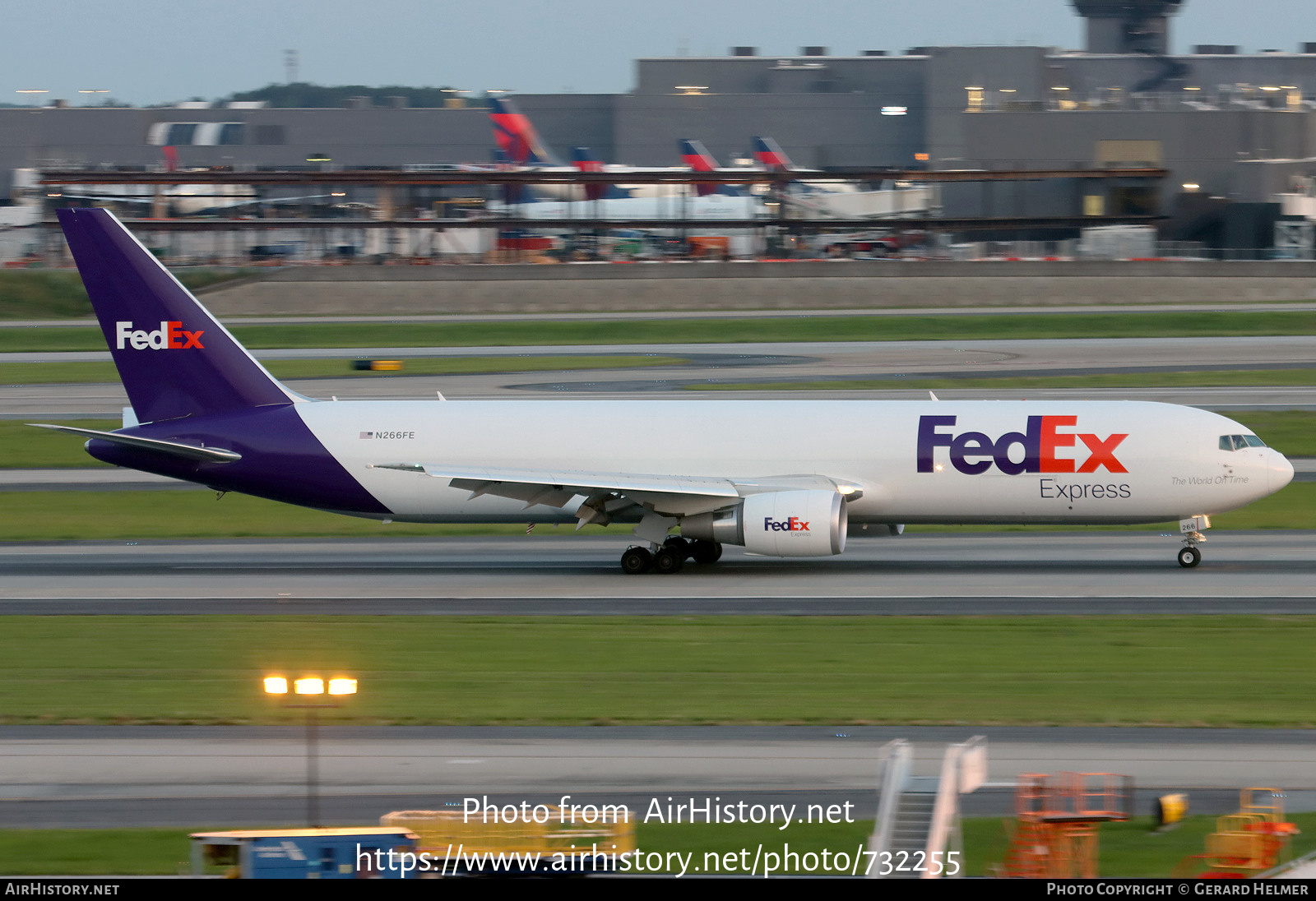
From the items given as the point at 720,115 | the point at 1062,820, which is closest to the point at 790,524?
the point at 1062,820

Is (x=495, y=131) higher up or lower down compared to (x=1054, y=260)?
higher up

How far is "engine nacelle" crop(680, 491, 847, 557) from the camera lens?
103 feet

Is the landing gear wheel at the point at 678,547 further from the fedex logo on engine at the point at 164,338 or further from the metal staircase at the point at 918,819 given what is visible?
the metal staircase at the point at 918,819

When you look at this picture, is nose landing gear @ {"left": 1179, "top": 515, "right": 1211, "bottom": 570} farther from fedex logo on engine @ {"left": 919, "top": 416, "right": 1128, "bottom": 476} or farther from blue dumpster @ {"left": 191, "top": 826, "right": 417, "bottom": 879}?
blue dumpster @ {"left": 191, "top": 826, "right": 417, "bottom": 879}

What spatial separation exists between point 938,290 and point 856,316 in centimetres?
933

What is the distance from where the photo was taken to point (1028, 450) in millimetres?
32531

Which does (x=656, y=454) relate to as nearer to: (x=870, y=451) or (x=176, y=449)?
(x=870, y=451)

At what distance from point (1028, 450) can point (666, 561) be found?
8379 millimetres

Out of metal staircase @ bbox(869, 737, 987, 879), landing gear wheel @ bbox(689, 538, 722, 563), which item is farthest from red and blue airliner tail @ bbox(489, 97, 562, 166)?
metal staircase @ bbox(869, 737, 987, 879)

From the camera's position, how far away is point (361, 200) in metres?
142

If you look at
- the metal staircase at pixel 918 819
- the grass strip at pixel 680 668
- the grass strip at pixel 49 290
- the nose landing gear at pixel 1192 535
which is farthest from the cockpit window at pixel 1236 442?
the grass strip at pixel 49 290

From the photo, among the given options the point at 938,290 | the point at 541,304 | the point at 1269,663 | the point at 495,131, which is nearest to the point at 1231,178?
the point at 938,290

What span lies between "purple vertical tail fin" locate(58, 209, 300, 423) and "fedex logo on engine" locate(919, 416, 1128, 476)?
634 inches

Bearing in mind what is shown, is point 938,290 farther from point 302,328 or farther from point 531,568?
point 531,568
